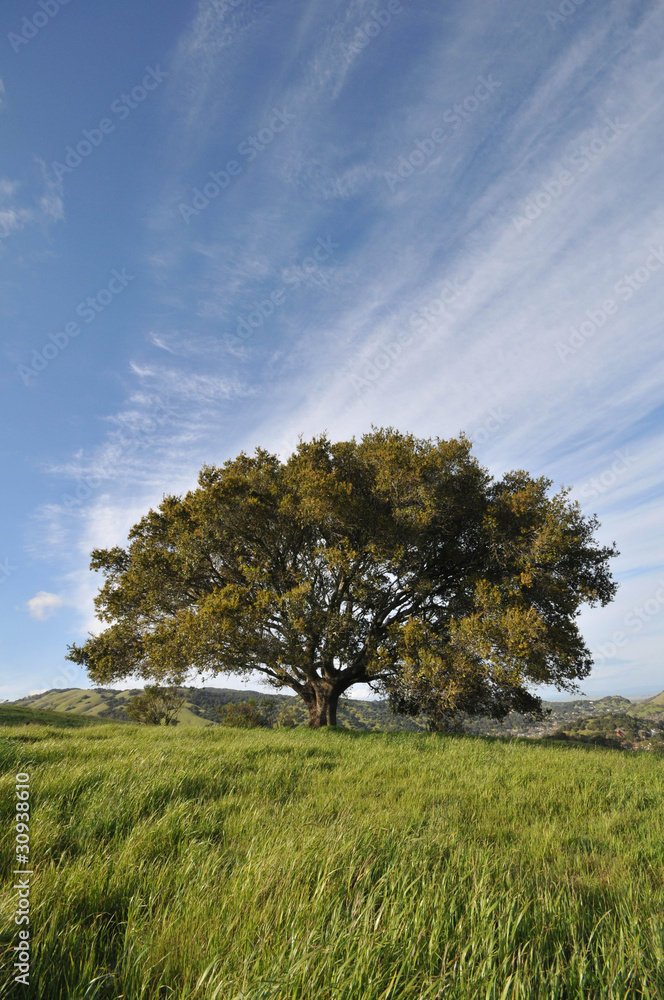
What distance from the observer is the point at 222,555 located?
17.9 meters

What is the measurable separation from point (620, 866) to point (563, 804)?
2.24 m

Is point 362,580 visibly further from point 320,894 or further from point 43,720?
point 43,720

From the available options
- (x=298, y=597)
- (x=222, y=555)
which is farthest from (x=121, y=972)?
(x=222, y=555)

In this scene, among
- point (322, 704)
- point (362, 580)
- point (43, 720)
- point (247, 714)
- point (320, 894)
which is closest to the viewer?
point (320, 894)

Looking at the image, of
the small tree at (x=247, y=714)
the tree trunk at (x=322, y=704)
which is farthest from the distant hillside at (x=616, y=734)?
the small tree at (x=247, y=714)

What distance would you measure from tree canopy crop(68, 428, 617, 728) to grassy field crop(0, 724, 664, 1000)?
958 centimetres

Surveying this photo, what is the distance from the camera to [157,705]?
1747 inches

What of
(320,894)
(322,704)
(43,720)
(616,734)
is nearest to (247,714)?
(616,734)

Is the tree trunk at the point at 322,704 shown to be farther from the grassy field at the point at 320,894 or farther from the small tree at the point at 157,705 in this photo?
the grassy field at the point at 320,894

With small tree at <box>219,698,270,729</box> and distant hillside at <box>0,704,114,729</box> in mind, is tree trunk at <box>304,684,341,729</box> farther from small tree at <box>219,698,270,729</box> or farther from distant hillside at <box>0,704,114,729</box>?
small tree at <box>219,698,270,729</box>

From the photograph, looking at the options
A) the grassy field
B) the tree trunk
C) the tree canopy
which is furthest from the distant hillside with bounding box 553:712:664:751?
the grassy field

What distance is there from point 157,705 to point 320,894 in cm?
4944

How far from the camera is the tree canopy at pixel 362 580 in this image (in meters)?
14.6

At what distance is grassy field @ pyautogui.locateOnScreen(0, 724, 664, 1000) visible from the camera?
5.87 feet
